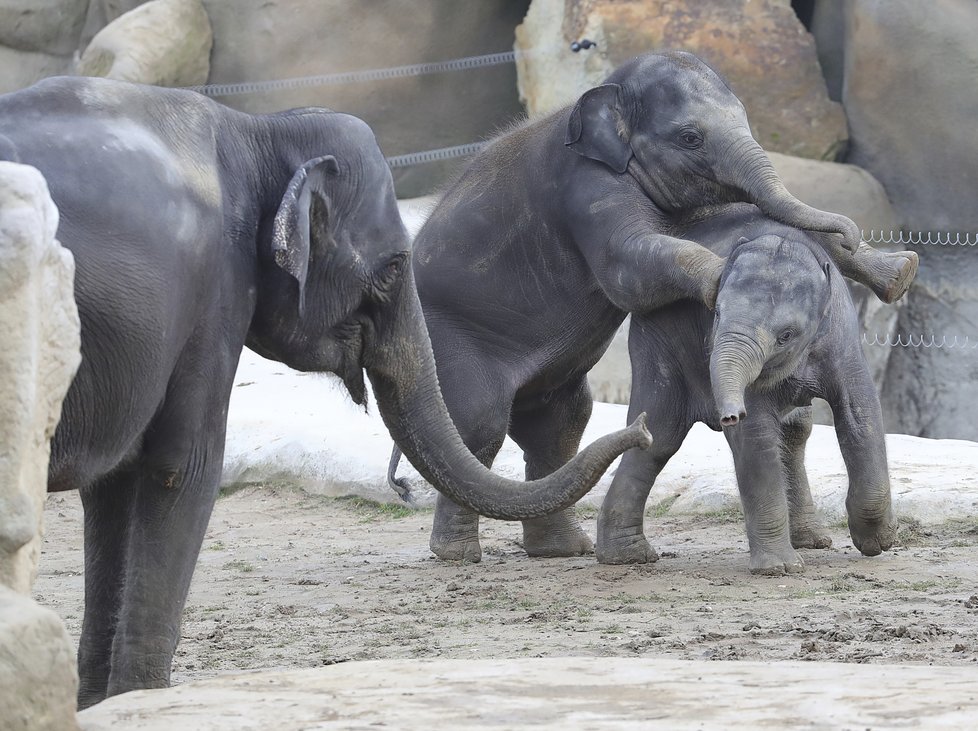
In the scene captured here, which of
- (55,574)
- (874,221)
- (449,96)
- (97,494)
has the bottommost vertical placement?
(55,574)

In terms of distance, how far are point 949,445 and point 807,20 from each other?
583 cm

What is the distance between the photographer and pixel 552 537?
21.2 feet

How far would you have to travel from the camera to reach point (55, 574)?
20.8 ft

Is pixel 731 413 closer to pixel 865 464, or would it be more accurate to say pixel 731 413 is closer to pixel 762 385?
pixel 762 385

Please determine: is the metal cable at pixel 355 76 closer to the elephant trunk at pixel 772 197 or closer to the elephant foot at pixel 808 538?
the elephant trunk at pixel 772 197

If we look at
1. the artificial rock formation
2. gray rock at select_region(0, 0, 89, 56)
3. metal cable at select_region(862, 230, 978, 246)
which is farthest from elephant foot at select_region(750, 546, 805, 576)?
gray rock at select_region(0, 0, 89, 56)

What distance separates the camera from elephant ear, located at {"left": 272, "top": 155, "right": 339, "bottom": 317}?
3.58m

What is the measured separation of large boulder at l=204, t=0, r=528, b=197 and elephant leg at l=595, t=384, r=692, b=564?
284 inches

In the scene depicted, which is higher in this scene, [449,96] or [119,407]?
[449,96]

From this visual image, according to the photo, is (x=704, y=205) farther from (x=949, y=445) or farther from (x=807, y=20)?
(x=807, y=20)

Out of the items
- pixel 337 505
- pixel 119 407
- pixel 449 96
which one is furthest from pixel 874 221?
pixel 119 407

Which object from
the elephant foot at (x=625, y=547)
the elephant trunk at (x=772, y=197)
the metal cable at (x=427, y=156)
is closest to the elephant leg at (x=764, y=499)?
the elephant foot at (x=625, y=547)

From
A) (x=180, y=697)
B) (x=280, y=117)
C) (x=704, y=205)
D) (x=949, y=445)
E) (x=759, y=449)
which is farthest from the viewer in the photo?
(x=949, y=445)

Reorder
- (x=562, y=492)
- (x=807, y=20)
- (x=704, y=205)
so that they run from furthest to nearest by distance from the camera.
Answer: (x=807, y=20) → (x=704, y=205) → (x=562, y=492)
